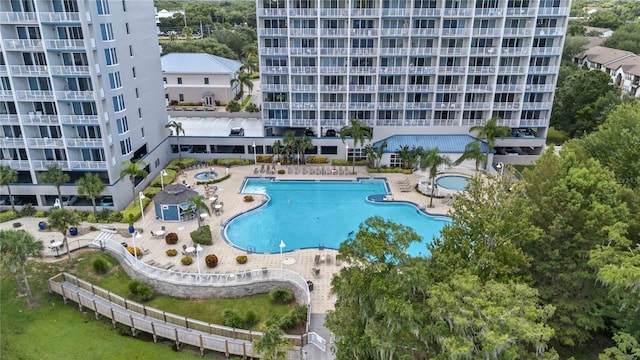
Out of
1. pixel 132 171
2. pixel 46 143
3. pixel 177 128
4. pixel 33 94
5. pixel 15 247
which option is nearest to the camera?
pixel 15 247

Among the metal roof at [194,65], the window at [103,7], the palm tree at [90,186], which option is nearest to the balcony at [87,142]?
the palm tree at [90,186]

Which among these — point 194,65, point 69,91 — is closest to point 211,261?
point 69,91

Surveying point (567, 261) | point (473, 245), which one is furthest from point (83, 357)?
point (567, 261)

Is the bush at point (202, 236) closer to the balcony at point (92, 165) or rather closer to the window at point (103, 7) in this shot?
the balcony at point (92, 165)

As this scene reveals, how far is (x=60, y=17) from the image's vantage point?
3850 centimetres

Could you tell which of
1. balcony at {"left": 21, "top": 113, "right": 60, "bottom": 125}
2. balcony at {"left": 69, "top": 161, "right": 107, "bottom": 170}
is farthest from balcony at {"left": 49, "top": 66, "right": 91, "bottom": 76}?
balcony at {"left": 69, "top": 161, "right": 107, "bottom": 170}

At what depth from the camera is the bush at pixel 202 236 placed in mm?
38188

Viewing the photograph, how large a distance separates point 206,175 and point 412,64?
29.6 meters

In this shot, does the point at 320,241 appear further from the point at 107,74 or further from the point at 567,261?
the point at 107,74

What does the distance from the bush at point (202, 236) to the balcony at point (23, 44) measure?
2238cm

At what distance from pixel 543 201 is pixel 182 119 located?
5440 cm

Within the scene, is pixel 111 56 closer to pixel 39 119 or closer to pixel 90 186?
pixel 39 119

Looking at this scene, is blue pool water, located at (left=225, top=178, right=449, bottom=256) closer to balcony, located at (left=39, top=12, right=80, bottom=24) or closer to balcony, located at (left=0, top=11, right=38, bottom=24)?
balcony, located at (left=39, top=12, right=80, bottom=24)

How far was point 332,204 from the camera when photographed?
47.4 m
